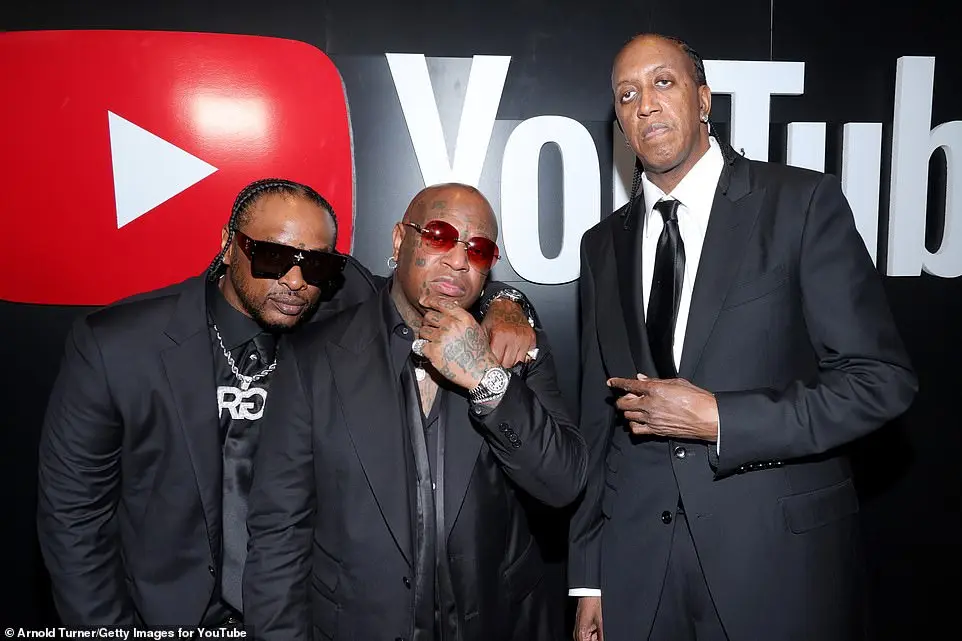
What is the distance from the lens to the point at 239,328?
246 cm

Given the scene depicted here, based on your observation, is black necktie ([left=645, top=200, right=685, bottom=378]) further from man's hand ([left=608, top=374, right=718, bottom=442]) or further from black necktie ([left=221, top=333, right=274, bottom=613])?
black necktie ([left=221, top=333, right=274, bottom=613])

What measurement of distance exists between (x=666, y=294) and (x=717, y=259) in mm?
174

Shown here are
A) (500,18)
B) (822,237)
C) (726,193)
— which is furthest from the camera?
(500,18)

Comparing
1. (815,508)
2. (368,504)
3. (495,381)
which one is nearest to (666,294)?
(495,381)

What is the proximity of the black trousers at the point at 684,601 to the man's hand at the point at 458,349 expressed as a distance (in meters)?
0.72

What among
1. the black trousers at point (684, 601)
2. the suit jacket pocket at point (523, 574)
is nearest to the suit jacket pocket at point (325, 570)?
the suit jacket pocket at point (523, 574)

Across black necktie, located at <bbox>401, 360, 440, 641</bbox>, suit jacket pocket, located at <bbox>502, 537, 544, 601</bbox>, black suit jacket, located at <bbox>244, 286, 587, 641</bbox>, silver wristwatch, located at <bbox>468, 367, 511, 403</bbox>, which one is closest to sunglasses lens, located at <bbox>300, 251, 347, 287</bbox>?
black suit jacket, located at <bbox>244, 286, 587, 641</bbox>

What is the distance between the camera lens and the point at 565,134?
140 inches

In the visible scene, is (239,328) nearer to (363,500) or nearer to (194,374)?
(194,374)

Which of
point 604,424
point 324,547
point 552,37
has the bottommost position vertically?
point 324,547

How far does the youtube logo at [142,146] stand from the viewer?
338cm

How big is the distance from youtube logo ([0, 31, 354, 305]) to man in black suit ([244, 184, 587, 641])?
151 centimetres

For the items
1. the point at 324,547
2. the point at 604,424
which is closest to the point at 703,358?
the point at 604,424

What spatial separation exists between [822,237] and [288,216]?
1.61 m
